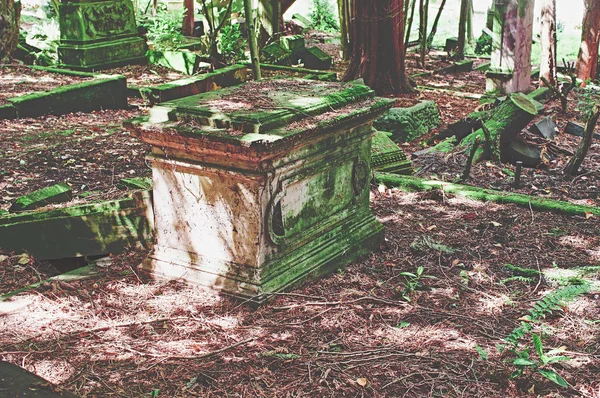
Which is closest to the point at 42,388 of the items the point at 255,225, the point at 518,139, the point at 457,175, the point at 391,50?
the point at 255,225

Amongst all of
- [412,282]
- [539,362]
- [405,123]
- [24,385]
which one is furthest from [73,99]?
[539,362]

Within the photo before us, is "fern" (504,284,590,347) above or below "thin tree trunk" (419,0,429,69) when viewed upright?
below

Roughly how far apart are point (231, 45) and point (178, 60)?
132 centimetres

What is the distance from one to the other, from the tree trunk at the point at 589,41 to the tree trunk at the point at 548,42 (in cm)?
81

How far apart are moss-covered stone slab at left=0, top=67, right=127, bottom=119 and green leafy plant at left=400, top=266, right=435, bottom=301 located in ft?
22.4

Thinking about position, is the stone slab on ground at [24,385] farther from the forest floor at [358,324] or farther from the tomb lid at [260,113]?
the tomb lid at [260,113]

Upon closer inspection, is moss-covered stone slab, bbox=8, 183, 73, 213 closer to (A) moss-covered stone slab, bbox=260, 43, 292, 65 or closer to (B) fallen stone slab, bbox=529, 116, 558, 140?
(B) fallen stone slab, bbox=529, 116, 558, 140

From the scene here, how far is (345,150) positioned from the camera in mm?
4656

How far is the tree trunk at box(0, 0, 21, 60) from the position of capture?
13055 mm

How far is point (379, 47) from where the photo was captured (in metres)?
11.7

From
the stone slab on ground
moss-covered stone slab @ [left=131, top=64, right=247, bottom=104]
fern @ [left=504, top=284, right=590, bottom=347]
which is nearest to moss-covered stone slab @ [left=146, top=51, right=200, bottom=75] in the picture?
moss-covered stone slab @ [left=131, top=64, right=247, bottom=104]

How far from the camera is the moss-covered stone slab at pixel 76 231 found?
15.7 ft

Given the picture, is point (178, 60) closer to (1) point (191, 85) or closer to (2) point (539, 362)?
(1) point (191, 85)

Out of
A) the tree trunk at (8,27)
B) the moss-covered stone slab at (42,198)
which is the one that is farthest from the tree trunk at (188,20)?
the moss-covered stone slab at (42,198)
